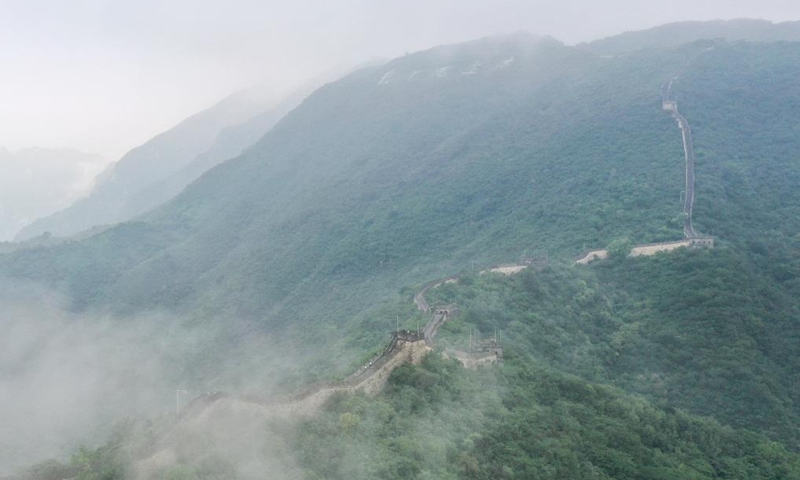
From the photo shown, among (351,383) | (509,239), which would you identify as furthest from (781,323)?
(351,383)

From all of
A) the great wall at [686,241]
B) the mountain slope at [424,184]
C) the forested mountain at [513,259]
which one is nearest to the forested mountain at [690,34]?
the mountain slope at [424,184]

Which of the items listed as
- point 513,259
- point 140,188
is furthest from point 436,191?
point 140,188

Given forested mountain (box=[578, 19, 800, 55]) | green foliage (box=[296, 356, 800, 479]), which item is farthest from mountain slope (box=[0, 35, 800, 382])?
green foliage (box=[296, 356, 800, 479])

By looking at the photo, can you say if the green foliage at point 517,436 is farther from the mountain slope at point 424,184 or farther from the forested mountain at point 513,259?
the mountain slope at point 424,184

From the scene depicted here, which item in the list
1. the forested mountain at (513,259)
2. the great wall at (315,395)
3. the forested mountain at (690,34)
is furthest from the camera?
the forested mountain at (690,34)

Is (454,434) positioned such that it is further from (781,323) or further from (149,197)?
(149,197)

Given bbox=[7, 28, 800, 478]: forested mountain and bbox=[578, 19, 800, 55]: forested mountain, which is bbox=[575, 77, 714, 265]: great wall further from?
bbox=[578, 19, 800, 55]: forested mountain

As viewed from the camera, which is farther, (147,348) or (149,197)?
(149,197)
